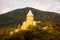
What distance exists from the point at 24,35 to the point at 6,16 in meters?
57.4

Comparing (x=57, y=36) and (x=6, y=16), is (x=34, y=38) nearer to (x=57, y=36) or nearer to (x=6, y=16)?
(x=57, y=36)

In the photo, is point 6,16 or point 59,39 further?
point 6,16

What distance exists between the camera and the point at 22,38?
97.7 feet

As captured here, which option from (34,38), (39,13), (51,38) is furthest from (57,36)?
(39,13)

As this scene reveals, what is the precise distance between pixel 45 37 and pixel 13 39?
4.81 metres

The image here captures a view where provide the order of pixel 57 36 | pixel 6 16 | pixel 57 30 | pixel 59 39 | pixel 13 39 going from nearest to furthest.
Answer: pixel 13 39 < pixel 59 39 < pixel 57 36 < pixel 57 30 < pixel 6 16

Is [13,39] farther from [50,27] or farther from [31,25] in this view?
[50,27]

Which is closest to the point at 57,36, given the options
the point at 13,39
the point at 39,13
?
the point at 13,39

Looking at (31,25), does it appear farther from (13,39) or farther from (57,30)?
(13,39)

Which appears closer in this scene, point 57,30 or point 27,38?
point 27,38

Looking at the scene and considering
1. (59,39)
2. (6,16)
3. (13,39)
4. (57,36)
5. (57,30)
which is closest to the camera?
(13,39)

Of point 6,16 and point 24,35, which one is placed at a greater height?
point 24,35

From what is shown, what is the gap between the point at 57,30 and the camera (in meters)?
38.8

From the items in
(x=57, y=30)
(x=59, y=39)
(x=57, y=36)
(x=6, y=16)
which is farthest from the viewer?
(x=6, y=16)
